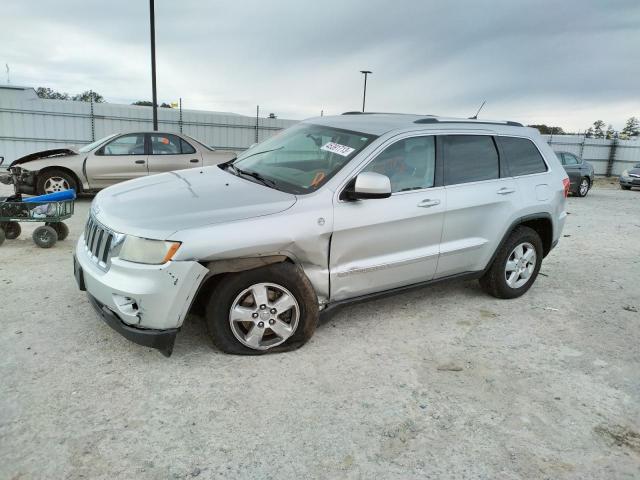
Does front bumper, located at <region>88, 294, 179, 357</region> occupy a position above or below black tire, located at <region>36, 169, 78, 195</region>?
below

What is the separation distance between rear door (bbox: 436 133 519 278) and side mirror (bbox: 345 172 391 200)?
910 millimetres

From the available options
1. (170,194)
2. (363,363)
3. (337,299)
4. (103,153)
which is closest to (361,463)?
(363,363)

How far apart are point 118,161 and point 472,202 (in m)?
7.35

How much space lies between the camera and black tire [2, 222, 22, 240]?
Answer: 20.9ft

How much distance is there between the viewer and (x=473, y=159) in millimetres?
4418

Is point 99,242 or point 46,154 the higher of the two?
point 46,154

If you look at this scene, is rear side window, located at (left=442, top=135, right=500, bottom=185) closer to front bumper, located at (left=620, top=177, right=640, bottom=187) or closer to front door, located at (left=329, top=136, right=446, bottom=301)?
front door, located at (left=329, top=136, right=446, bottom=301)

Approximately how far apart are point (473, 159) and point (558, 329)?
5.48 feet

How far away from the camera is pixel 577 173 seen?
15852 mm

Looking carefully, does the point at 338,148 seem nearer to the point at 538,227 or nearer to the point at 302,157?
the point at 302,157

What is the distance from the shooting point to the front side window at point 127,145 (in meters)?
9.44

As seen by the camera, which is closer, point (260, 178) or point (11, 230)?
point (260, 178)

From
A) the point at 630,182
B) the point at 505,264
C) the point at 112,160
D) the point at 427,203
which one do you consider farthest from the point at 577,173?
the point at 427,203

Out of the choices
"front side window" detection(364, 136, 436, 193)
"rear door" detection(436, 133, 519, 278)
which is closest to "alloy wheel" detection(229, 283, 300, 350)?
"front side window" detection(364, 136, 436, 193)
